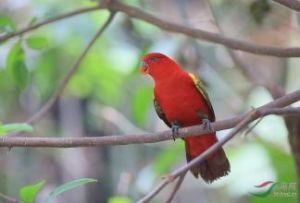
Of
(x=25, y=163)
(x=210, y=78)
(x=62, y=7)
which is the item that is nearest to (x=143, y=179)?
(x=210, y=78)

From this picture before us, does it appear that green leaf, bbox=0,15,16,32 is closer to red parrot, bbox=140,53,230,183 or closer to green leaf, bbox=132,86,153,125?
red parrot, bbox=140,53,230,183

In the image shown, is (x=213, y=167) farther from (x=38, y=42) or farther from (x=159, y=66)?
(x=38, y=42)

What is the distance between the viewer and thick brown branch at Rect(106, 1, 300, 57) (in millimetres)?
1778

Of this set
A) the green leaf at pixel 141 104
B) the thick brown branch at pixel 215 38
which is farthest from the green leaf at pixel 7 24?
the green leaf at pixel 141 104

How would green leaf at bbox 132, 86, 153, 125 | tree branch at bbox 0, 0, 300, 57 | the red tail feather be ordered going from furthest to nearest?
1. green leaf at bbox 132, 86, 153, 125
2. the red tail feather
3. tree branch at bbox 0, 0, 300, 57

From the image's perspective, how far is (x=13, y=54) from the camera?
2.28 meters

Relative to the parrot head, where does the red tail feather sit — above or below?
below

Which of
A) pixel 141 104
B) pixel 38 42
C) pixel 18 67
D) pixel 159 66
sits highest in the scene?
pixel 38 42

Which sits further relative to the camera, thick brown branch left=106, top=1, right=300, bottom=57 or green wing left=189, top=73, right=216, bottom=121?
green wing left=189, top=73, right=216, bottom=121

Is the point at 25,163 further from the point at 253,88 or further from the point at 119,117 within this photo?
the point at 253,88

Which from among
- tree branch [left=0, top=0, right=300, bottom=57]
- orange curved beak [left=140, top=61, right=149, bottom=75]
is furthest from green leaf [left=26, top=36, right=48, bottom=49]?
orange curved beak [left=140, top=61, right=149, bottom=75]

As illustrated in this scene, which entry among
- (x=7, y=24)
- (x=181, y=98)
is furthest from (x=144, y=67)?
(x=7, y=24)


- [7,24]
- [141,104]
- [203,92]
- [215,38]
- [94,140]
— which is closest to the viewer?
[94,140]

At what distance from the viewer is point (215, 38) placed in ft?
6.48
